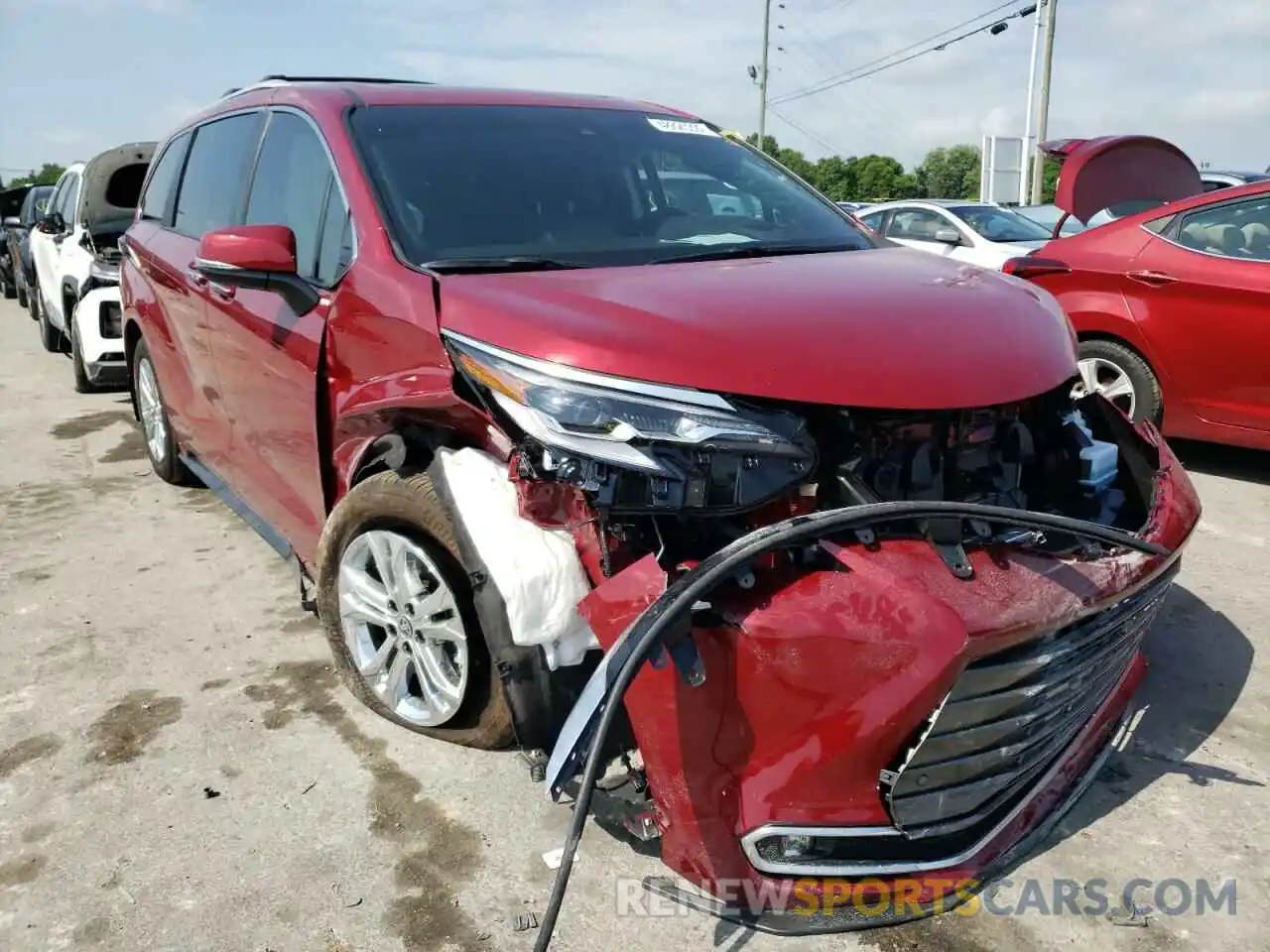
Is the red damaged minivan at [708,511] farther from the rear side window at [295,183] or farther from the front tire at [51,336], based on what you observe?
the front tire at [51,336]

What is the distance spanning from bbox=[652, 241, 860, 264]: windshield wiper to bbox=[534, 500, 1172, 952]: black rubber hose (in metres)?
1.10

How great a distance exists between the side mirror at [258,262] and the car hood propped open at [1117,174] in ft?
12.0

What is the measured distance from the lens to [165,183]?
198 inches

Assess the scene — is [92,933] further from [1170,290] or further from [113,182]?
[113,182]

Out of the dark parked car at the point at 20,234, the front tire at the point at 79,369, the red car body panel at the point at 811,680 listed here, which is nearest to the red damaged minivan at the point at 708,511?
the red car body panel at the point at 811,680

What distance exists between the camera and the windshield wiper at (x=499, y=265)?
8.68ft

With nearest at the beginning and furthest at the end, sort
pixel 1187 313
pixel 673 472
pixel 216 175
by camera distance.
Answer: pixel 673 472 < pixel 216 175 < pixel 1187 313

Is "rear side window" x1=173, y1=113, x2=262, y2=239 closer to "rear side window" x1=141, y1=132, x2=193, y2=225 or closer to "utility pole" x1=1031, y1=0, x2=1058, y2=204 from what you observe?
"rear side window" x1=141, y1=132, x2=193, y2=225

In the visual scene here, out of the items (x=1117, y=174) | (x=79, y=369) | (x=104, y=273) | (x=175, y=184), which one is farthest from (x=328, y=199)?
(x=79, y=369)

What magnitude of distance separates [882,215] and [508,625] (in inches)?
404

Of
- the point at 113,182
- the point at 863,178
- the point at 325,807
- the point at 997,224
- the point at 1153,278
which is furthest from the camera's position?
the point at 863,178

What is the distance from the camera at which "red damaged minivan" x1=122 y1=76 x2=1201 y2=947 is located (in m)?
1.95

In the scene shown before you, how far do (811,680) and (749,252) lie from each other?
149cm

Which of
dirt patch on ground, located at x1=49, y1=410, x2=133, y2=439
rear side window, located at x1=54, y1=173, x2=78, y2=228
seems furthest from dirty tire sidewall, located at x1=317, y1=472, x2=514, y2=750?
rear side window, located at x1=54, y1=173, x2=78, y2=228
